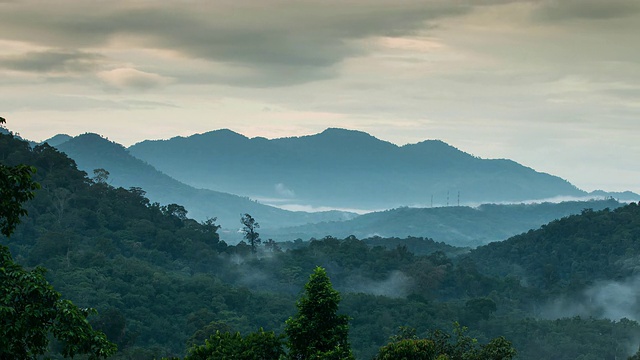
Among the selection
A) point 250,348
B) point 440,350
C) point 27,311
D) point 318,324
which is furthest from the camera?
point 440,350

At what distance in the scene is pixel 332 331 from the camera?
116 ft

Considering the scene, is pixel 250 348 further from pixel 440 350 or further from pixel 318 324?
pixel 440 350

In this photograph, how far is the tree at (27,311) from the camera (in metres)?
20.2

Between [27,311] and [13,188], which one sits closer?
[27,311]

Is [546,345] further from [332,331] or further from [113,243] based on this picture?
[332,331]

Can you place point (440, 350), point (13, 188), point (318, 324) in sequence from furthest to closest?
point (440, 350), point (318, 324), point (13, 188)

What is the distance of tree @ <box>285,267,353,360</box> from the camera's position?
115 ft

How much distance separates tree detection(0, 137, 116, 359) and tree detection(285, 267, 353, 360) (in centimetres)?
1445

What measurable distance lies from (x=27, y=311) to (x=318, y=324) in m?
16.5

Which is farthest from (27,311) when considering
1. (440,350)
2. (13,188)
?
(440,350)

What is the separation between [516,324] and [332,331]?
117083 millimetres

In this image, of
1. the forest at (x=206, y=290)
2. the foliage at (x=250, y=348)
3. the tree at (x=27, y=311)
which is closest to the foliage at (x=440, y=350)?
the foliage at (x=250, y=348)

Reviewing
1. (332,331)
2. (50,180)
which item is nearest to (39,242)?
(50,180)

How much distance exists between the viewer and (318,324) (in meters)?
35.3
